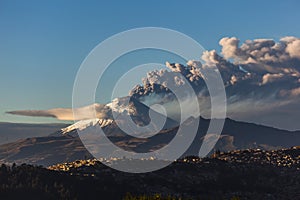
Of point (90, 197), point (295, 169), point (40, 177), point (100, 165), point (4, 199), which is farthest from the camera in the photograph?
point (295, 169)

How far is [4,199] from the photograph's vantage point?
202 feet

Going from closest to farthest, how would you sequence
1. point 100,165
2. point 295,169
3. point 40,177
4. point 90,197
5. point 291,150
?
point 90,197
point 40,177
point 100,165
point 295,169
point 291,150

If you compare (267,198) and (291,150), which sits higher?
(291,150)

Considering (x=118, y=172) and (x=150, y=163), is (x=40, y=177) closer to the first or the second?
(x=118, y=172)

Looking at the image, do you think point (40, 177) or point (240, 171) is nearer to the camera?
point (40, 177)

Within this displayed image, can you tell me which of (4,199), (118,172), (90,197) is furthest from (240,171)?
(4,199)

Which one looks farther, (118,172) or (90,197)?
(118,172)

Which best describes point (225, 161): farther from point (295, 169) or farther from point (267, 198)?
point (267, 198)

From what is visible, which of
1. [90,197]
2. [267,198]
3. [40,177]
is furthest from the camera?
[267,198]

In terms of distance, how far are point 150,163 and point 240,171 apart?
1888 centimetres

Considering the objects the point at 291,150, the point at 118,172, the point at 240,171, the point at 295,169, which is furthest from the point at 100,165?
the point at 291,150

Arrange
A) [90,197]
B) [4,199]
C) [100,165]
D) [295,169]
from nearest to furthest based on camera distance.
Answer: [4,199] → [90,197] → [100,165] → [295,169]

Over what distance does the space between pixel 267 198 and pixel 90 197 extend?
32.0 metres

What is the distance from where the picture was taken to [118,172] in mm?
86938
